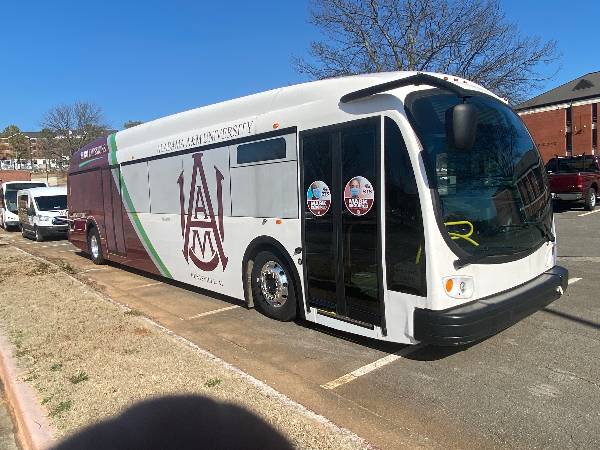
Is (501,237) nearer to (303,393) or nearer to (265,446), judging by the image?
(303,393)

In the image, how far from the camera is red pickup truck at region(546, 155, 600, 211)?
18.2 metres

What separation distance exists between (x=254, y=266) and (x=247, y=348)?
1347 mm

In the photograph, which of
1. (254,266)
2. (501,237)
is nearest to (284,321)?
(254,266)

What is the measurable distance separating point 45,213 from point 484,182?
19860 millimetres

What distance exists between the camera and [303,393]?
13.7 ft

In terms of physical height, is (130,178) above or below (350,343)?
above

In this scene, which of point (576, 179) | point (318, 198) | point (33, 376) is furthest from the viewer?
point (576, 179)

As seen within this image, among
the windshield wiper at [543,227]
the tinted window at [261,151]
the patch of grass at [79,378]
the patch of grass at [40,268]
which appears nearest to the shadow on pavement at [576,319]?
the windshield wiper at [543,227]

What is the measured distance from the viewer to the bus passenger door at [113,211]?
1025 cm

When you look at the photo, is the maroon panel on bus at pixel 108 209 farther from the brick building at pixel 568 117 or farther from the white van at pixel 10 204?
the brick building at pixel 568 117

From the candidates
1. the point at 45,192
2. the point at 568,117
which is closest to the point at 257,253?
the point at 45,192

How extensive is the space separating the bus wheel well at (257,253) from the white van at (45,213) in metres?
15.5

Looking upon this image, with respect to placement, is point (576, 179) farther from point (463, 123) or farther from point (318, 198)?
point (463, 123)

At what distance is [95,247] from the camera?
12125mm
